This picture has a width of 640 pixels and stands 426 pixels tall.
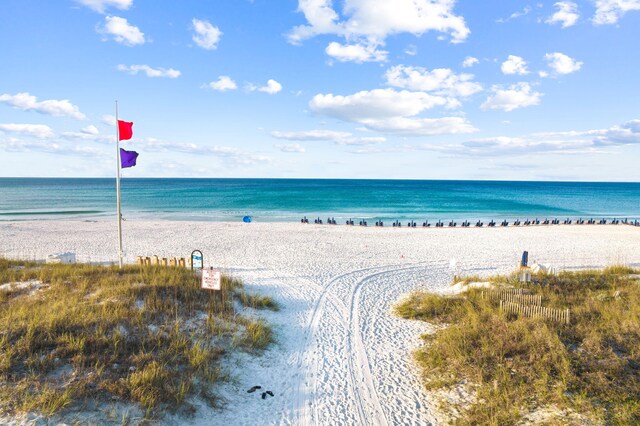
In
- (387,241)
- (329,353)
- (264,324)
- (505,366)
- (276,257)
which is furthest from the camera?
(387,241)

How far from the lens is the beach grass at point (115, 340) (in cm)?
638

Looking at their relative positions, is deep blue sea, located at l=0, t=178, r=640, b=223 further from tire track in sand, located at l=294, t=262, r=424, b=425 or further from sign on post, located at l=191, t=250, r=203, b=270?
tire track in sand, located at l=294, t=262, r=424, b=425

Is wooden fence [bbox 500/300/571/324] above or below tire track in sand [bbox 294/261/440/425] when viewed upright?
above

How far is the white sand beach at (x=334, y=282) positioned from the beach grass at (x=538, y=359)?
0.80 m

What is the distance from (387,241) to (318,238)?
17.2 feet

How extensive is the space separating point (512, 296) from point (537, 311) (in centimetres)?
134

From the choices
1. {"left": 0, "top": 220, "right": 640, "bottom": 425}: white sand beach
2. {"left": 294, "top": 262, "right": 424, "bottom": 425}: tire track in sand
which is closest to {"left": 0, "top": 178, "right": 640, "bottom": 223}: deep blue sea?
{"left": 0, "top": 220, "right": 640, "bottom": 425}: white sand beach

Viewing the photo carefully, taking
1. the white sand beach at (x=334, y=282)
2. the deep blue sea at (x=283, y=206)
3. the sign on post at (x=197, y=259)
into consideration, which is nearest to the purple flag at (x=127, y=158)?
the sign on post at (x=197, y=259)

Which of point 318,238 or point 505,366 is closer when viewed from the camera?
point 505,366

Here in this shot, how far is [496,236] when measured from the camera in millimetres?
31922

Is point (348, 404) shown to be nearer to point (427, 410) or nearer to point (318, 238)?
point (427, 410)

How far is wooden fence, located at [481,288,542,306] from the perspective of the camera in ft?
37.8

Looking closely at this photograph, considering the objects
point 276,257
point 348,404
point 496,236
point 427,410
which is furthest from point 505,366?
point 496,236

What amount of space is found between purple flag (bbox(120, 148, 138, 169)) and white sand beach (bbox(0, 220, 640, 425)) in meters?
6.34
